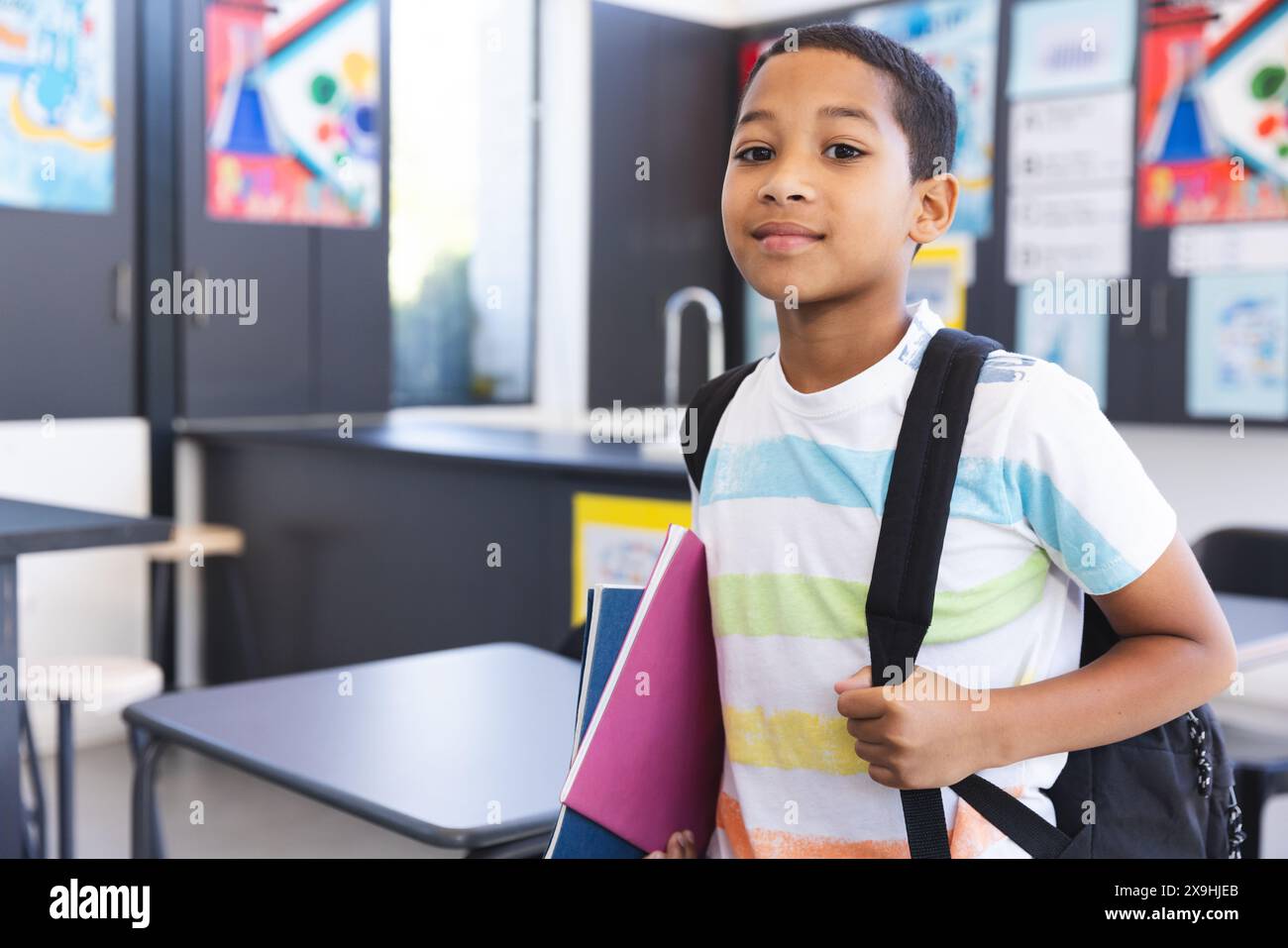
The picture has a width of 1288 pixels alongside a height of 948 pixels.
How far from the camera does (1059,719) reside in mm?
803

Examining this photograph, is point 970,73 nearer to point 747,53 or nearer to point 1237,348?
point 747,53

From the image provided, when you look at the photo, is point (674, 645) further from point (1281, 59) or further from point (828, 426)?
point (1281, 59)

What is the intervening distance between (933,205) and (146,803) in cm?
111

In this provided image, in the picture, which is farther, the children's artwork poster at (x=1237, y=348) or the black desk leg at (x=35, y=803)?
the children's artwork poster at (x=1237, y=348)

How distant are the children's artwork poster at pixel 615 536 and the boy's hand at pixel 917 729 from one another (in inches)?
90.4

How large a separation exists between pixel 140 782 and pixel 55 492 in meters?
2.80

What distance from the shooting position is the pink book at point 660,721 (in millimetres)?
893

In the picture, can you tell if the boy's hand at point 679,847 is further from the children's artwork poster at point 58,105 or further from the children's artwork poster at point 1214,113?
the children's artwork poster at point 1214,113

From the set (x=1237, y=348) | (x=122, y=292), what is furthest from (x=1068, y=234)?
(x=122, y=292)

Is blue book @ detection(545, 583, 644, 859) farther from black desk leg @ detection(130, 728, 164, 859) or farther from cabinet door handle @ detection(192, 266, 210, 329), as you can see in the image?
cabinet door handle @ detection(192, 266, 210, 329)

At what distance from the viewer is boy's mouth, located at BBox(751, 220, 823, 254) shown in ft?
2.78

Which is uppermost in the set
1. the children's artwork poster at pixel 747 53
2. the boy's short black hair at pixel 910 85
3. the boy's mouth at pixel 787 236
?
the children's artwork poster at pixel 747 53

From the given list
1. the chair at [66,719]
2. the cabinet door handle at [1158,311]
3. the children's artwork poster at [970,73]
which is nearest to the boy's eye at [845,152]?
the chair at [66,719]
